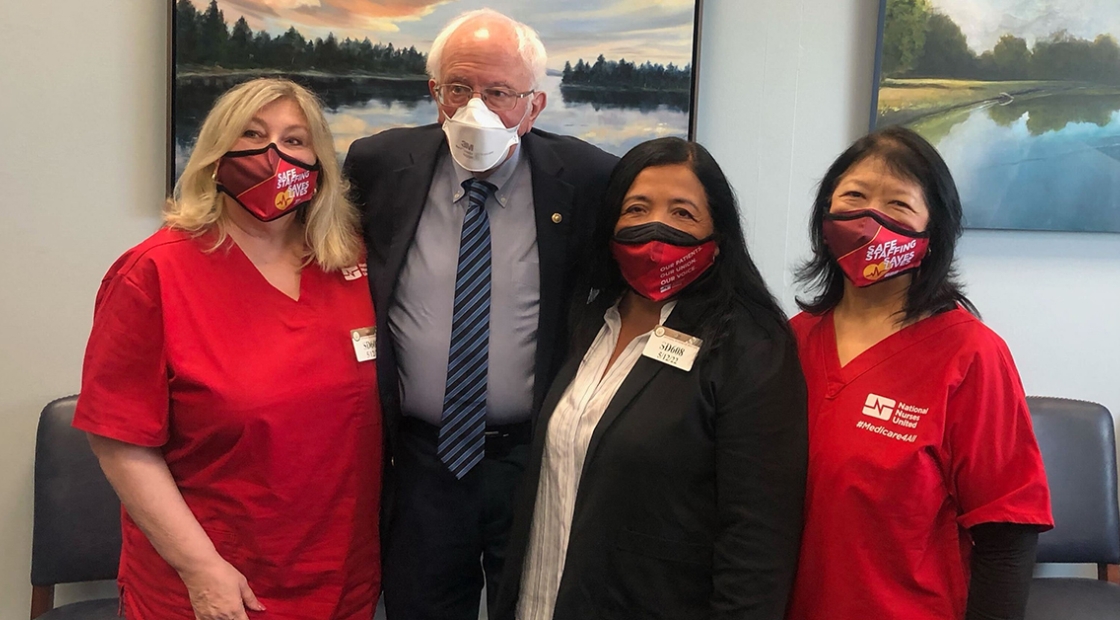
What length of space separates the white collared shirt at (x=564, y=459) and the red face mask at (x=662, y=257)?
6 cm

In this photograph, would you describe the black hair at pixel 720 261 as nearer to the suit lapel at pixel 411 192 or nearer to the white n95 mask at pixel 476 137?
the white n95 mask at pixel 476 137

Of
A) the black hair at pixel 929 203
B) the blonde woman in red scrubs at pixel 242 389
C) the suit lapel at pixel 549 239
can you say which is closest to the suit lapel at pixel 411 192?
the blonde woman in red scrubs at pixel 242 389

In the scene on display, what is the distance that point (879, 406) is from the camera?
1309 mm

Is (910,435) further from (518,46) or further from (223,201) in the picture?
(223,201)

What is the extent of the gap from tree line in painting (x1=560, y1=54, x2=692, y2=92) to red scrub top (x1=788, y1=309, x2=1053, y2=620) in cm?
128

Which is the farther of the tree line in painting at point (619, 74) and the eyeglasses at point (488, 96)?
the tree line in painting at point (619, 74)

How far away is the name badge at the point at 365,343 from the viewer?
154cm

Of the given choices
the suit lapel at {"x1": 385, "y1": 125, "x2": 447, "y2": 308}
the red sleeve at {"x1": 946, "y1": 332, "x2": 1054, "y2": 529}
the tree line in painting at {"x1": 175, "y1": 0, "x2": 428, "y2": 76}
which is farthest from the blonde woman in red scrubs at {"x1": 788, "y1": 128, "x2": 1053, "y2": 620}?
the tree line in painting at {"x1": 175, "y1": 0, "x2": 428, "y2": 76}

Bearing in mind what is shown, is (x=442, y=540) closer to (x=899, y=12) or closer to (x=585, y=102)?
(x=585, y=102)

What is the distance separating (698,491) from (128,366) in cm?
106

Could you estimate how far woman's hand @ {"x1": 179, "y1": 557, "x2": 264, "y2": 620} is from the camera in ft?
4.54

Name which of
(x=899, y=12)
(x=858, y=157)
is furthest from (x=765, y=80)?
(x=858, y=157)

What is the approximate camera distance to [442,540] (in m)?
1.65

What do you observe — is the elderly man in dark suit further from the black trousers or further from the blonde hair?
the blonde hair
